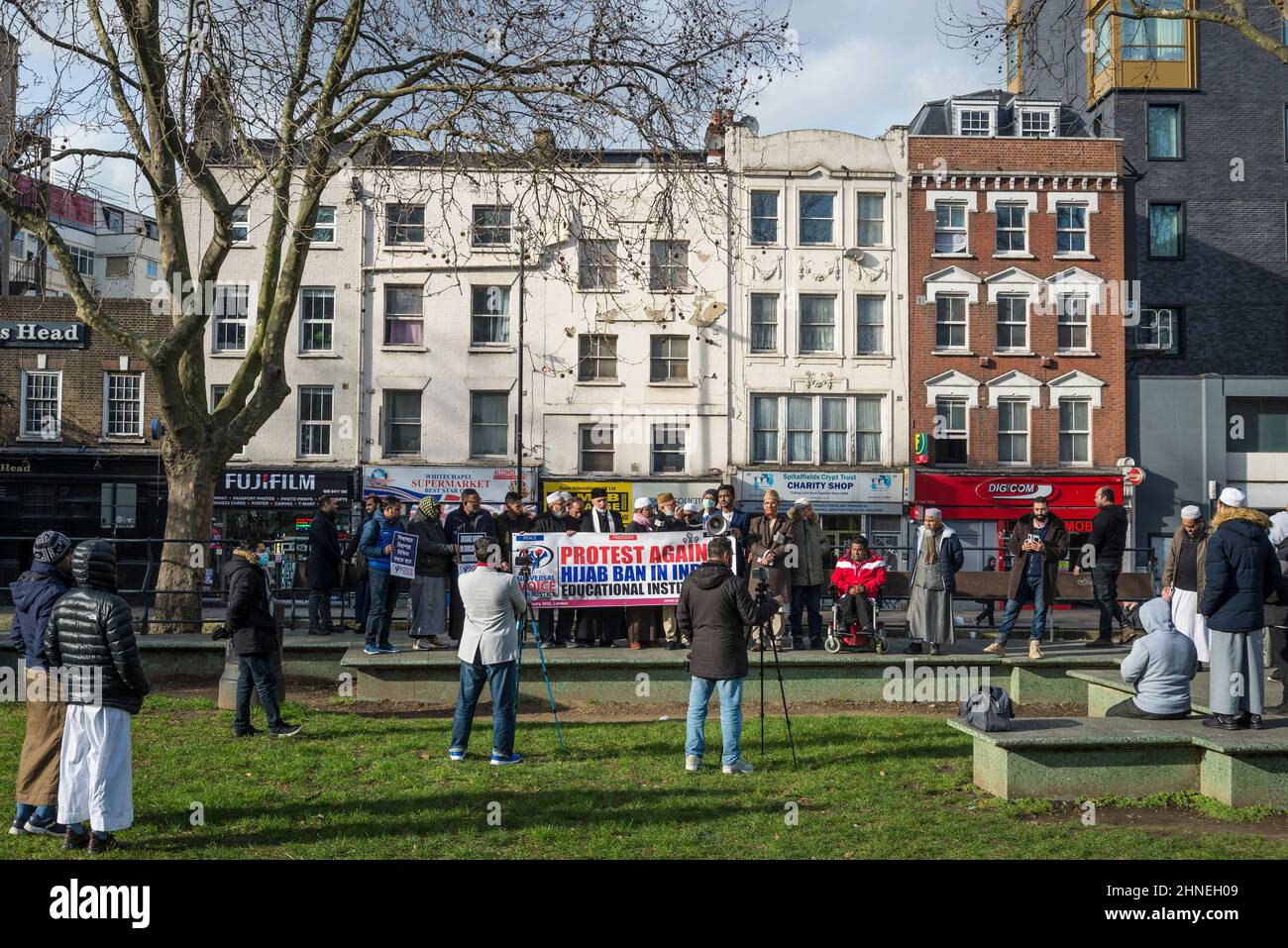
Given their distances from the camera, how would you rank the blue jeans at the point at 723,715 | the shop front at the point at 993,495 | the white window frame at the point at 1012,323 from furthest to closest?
1. the white window frame at the point at 1012,323
2. the shop front at the point at 993,495
3. the blue jeans at the point at 723,715

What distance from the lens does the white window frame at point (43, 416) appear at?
36906 mm

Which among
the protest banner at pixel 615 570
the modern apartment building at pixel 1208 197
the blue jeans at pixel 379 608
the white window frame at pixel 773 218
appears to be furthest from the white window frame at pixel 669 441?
the blue jeans at pixel 379 608

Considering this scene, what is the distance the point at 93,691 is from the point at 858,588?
990 centimetres

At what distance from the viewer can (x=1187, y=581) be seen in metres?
14.1

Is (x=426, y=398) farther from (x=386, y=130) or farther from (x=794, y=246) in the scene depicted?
(x=386, y=130)

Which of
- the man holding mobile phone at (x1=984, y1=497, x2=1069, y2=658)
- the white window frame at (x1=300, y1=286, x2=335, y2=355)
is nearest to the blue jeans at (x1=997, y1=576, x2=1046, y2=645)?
the man holding mobile phone at (x1=984, y1=497, x2=1069, y2=658)

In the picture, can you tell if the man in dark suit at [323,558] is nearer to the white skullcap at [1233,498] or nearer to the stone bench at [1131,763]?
the stone bench at [1131,763]

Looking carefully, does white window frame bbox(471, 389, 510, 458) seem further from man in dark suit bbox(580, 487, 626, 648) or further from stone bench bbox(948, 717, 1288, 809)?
stone bench bbox(948, 717, 1288, 809)

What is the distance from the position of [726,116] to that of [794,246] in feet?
75.9

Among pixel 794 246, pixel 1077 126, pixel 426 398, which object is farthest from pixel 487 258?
pixel 1077 126

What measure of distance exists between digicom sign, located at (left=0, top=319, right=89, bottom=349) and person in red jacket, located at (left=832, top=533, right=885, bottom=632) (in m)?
29.5

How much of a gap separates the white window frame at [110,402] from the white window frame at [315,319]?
4946 millimetres

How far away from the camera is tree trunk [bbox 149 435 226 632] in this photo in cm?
1695

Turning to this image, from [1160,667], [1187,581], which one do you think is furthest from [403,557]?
[1187,581]
